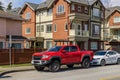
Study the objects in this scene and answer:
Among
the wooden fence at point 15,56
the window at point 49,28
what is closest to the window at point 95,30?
the window at point 49,28

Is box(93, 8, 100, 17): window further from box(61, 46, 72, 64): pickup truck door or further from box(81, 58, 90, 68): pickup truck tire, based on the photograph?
box(61, 46, 72, 64): pickup truck door

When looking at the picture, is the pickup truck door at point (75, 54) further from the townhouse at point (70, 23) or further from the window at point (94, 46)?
the window at point (94, 46)

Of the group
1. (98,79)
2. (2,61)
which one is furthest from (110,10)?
(98,79)

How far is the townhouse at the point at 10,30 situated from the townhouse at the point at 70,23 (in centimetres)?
987

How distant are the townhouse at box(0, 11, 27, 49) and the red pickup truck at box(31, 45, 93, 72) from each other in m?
14.0

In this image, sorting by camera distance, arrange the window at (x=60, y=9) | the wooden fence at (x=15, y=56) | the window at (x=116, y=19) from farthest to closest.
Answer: the window at (x=116, y=19) < the window at (x=60, y=9) < the wooden fence at (x=15, y=56)

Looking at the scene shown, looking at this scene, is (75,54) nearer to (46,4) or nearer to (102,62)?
(102,62)

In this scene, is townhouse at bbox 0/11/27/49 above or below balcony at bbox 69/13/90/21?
below

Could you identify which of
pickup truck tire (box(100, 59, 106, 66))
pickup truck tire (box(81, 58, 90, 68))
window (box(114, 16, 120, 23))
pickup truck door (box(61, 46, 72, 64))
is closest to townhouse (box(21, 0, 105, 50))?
window (box(114, 16, 120, 23))

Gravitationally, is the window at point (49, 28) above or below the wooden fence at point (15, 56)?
above

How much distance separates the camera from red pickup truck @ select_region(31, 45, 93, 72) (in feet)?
71.0

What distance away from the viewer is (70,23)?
4762 centimetres

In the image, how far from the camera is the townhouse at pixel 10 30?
36500 millimetres

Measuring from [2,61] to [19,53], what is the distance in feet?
8.56
